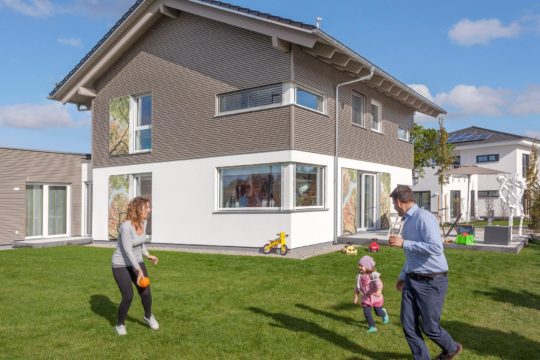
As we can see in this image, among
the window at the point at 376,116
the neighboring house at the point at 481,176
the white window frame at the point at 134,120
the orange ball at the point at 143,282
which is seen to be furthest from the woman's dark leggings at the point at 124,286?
the neighboring house at the point at 481,176

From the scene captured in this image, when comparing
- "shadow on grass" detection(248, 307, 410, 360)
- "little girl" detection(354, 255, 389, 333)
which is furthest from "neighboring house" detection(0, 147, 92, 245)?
"little girl" detection(354, 255, 389, 333)

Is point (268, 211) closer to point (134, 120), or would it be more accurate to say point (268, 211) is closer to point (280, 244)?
point (280, 244)

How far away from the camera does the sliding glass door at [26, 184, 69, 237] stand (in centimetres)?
1764

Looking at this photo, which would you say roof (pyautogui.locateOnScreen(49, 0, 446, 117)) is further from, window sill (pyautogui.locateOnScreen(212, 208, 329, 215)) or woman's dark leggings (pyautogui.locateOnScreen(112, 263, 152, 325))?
woman's dark leggings (pyautogui.locateOnScreen(112, 263, 152, 325))

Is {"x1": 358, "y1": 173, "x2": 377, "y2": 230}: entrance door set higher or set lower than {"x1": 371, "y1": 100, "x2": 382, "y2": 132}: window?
lower

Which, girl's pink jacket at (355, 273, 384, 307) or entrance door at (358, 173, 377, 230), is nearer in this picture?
girl's pink jacket at (355, 273, 384, 307)

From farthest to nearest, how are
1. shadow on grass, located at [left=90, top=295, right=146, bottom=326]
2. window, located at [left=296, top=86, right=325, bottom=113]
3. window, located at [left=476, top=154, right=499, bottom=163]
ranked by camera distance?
1. window, located at [left=476, top=154, right=499, bottom=163]
2. window, located at [left=296, top=86, right=325, bottom=113]
3. shadow on grass, located at [left=90, top=295, right=146, bottom=326]

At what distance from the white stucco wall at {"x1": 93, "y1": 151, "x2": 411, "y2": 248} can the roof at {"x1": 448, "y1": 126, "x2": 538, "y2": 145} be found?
2357 centimetres

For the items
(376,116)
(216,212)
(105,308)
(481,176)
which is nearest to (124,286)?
(105,308)

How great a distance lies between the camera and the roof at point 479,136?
114ft

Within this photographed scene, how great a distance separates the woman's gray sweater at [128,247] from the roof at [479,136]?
116 ft

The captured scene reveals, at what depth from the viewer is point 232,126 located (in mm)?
13398

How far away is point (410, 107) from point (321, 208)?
367 inches

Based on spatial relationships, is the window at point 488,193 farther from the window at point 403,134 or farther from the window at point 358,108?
the window at point 358,108
